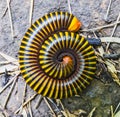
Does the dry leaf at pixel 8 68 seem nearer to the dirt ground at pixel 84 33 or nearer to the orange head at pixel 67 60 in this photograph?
the dirt ground at pixel 84 33

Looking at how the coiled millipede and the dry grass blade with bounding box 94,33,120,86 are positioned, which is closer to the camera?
the coiled millipede

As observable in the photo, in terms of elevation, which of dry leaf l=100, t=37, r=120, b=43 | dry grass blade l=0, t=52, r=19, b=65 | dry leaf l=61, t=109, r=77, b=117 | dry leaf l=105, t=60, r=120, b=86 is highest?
dry leaf l=100, t=37, r=120, b=43

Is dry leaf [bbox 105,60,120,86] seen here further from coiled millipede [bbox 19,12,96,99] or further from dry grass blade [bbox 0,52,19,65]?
dry grass blade [bbox 0,52,19,65]

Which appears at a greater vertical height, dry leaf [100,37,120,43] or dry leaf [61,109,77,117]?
dry leaf [100,37,120,43]

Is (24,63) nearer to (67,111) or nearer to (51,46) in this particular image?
(51,46)

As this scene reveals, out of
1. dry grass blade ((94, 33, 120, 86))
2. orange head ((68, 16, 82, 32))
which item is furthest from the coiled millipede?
dry grass blade ((94, 33, 120, 86))

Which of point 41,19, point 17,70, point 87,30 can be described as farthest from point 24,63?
point 87,30

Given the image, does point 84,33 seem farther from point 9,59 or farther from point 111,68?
point 9,59
